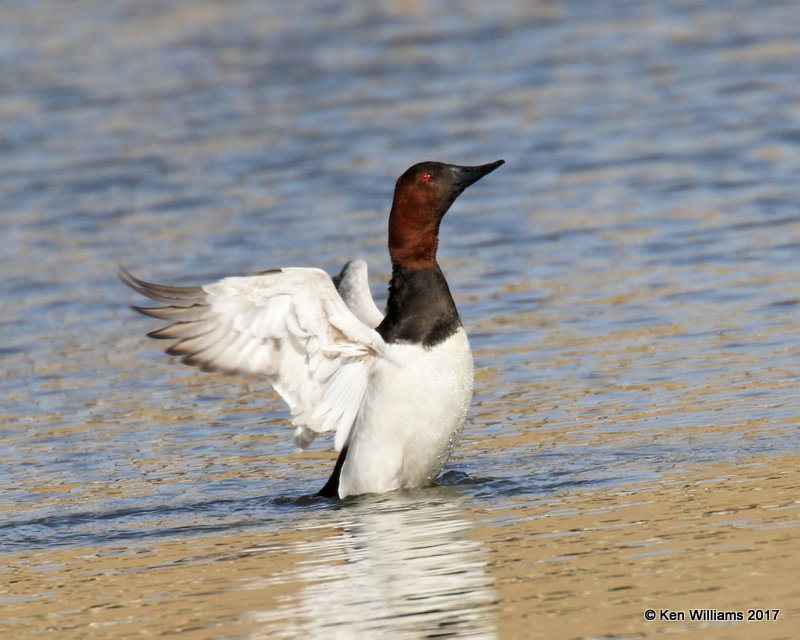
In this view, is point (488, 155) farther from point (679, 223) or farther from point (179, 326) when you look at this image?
point (179, 326)

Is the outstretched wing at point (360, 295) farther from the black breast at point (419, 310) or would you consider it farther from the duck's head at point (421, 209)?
the black breast at point (419, 310)

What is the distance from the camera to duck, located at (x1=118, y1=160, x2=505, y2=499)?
25.9 feet

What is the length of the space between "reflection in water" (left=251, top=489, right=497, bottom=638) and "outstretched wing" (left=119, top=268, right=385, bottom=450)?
697 millimetres

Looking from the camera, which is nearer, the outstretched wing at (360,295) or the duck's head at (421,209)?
the duck's head at (421,209)

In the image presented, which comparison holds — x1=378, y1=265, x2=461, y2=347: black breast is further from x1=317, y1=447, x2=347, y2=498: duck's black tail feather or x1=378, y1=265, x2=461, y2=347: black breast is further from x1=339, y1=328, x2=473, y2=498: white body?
x1=317, y1=447, x2=347, y2=498: duck's black tail feather

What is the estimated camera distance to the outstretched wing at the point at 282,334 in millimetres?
7820

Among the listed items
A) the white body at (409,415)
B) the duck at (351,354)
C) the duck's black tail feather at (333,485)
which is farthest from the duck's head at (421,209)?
the duck's black tail feather at (333,485)

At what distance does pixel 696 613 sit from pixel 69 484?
4.01m

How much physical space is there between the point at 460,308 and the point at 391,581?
524 centimetres

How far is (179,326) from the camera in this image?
316 inches

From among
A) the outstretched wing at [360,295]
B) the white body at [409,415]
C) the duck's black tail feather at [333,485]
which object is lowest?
the duck's black tail feather at [333,485]

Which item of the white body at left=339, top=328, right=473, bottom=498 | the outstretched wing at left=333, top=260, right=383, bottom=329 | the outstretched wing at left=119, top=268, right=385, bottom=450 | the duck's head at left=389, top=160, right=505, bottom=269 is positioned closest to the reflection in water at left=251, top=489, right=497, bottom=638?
the white body at left=339, top=328, right=473, bottom=498

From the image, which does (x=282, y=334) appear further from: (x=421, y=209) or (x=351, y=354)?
(x=421, y=209)

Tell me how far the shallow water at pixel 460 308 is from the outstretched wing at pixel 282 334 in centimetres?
58
